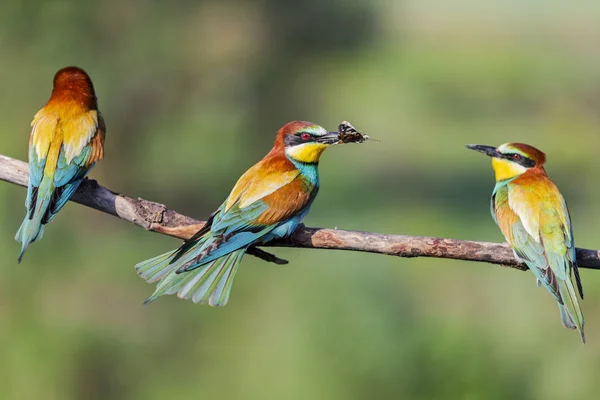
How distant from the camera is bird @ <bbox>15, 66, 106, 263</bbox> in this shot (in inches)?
123

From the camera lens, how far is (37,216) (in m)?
3.11

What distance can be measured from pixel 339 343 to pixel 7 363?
1.82 metres

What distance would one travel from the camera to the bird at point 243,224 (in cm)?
291

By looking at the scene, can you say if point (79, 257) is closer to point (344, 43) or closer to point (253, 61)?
point (253, 61)

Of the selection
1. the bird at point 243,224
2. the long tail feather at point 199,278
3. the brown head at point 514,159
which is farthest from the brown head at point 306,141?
the brown head at point 514,159

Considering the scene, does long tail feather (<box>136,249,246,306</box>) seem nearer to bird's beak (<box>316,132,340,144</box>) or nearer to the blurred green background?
bird's beak (<box>316,132,340,144</box>)

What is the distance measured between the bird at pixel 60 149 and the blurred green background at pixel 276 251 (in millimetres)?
2067

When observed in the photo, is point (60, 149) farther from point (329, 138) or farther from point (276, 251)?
point (276, 251)

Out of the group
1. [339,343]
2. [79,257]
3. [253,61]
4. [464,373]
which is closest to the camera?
[464,373]

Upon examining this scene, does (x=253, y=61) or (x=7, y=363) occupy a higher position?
(x=253, y=61)

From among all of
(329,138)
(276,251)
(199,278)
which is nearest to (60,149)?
(199,278)

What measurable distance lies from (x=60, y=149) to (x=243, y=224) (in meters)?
0.75

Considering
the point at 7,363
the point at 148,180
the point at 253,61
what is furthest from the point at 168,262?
the point at 253,61

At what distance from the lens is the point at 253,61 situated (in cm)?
842
